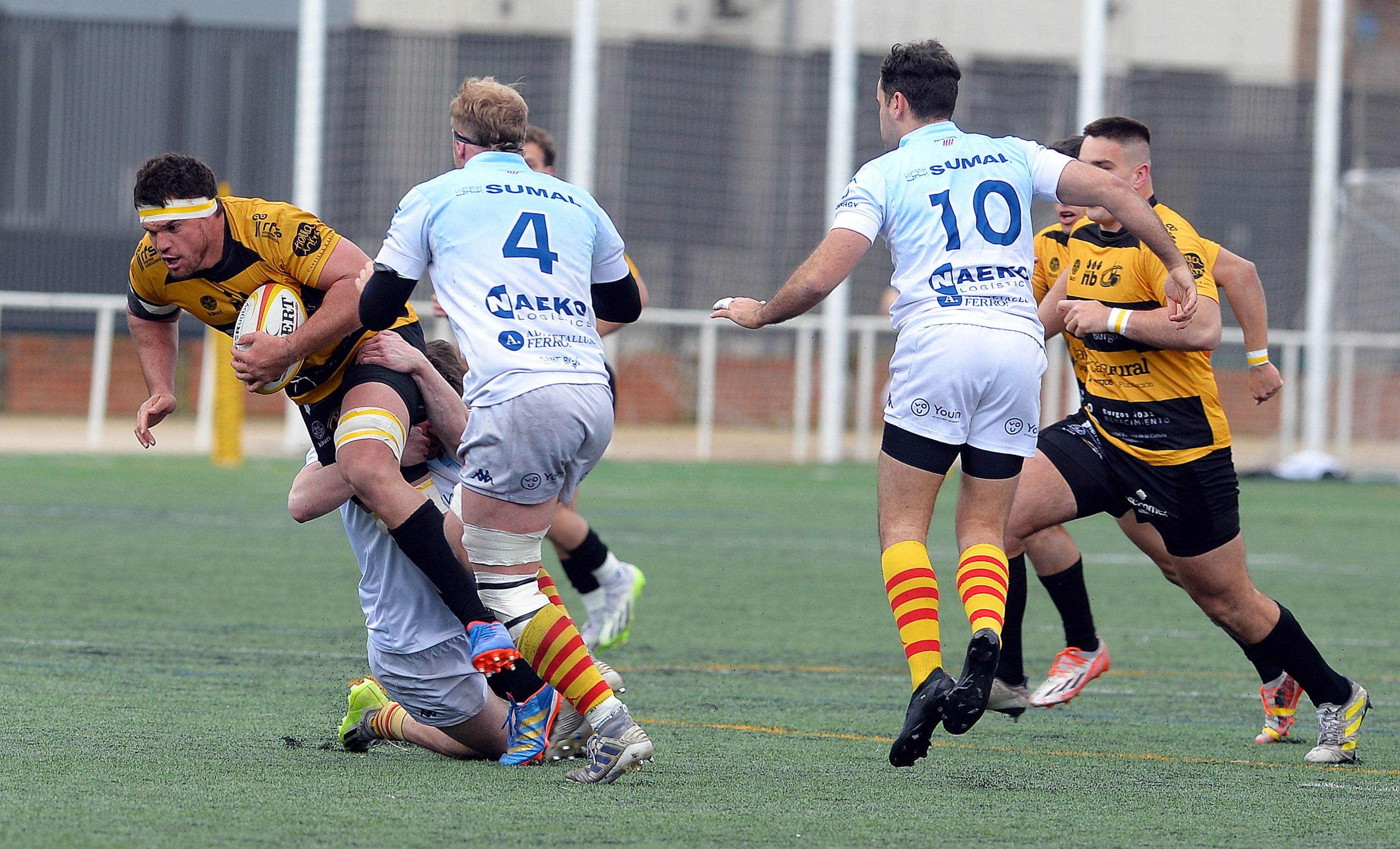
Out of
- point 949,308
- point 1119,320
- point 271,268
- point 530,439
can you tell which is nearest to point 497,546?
point 530,439

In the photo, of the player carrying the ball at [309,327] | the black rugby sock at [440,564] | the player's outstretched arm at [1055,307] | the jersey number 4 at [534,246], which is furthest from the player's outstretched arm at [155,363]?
the player's outstretched arm at [1055,307]

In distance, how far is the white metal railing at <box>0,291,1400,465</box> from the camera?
67.2ft

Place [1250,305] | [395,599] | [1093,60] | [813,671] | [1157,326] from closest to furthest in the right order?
1. [395,599]
2. [1157,326]
3. [1250,305]
4. [813,671]
5. [1093,60]

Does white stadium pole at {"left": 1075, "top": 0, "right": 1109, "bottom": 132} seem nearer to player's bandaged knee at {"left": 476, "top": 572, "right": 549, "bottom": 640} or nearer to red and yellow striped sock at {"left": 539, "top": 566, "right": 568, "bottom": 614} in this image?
red and yellow striped sock at {"left": 539, "top": 566, "right": 568, "bottom": 614}

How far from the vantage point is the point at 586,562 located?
711 cm

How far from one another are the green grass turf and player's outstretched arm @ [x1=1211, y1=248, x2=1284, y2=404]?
3.79 feet

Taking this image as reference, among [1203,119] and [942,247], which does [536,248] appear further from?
[1203,119]

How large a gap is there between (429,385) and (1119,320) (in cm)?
216

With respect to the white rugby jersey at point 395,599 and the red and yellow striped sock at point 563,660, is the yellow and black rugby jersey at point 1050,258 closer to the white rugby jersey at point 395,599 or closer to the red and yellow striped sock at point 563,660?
the red and yellow striped sock at point 563,660

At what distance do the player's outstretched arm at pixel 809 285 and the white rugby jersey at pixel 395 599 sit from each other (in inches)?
43.7

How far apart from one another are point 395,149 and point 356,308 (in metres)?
16.9

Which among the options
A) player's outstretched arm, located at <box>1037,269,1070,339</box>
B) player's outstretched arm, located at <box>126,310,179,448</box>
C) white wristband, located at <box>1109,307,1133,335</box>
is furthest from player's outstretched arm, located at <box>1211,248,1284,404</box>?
player's outstretched arm, located at <box>126,310,179,448</box>

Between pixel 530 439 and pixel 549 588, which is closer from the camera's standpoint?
pixel 530 439

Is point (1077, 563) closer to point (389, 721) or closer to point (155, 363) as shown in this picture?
point (389, 721)
